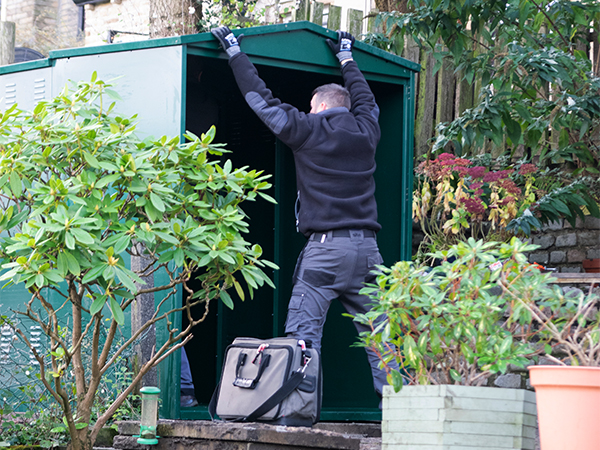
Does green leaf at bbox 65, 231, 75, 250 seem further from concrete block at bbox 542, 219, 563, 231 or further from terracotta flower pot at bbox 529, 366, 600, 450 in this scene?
concrete block at bbox 542, 219, 563, 231

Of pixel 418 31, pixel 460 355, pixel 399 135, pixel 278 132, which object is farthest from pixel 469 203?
pixel 460 355

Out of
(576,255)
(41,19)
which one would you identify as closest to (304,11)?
(576,255)

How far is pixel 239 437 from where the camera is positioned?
3848 mm

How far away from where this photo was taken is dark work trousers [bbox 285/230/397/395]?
4.23m

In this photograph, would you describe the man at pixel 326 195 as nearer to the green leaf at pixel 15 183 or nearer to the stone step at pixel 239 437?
the stone step at pixel 239 437

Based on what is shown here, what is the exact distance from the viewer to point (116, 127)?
3830 millimetres

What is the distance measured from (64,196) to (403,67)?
2786 mm

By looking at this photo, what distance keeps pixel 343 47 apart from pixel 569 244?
339 centimetres

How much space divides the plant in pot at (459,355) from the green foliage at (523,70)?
317cm

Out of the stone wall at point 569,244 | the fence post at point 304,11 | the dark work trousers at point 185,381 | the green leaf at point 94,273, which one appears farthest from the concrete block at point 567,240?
the green leaf at point 94,273

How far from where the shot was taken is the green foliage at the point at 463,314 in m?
2.71

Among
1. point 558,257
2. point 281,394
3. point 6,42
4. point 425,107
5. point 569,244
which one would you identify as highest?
point 6,42

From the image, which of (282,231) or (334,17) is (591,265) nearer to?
(282,231)

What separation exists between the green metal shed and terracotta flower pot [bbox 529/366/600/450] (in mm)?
2237
